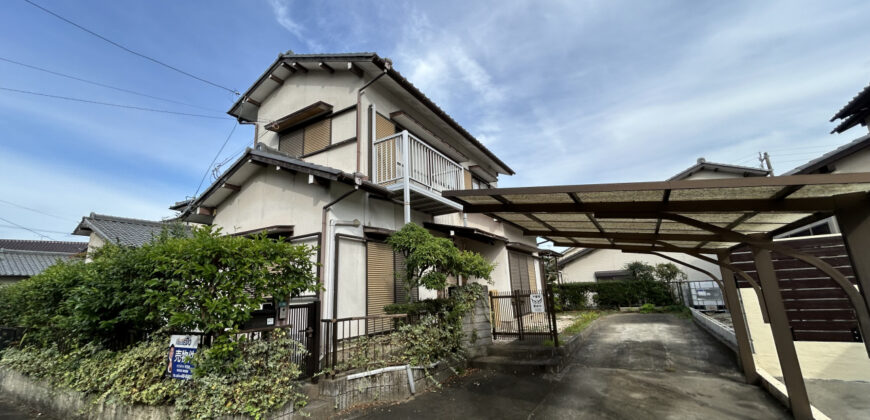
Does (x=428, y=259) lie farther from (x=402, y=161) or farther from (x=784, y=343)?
(x=784, y=343)

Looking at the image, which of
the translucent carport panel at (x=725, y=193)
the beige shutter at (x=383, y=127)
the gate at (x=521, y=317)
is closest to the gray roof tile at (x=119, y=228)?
the beige shutter at (x=383, y=127)

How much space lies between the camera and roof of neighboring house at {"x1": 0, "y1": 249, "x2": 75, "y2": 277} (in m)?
16.4

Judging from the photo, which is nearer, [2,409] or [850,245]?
A: [850,245]

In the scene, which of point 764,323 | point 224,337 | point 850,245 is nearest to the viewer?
point 850,245

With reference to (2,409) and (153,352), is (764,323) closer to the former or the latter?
(153,352)

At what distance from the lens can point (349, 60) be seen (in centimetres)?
860

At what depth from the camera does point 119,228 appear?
12609 mm

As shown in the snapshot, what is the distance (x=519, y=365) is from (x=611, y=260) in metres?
21.3

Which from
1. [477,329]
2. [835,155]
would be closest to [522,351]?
[477,329]

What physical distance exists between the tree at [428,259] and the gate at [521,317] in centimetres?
233

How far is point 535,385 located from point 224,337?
4.91m

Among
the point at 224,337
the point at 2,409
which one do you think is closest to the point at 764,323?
the point at 224,337

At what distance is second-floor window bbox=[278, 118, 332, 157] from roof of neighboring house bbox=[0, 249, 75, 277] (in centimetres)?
1461

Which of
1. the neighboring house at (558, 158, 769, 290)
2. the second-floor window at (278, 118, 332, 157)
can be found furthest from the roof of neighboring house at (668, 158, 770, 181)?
the second-floor window at (278, 118, 332, 157)
